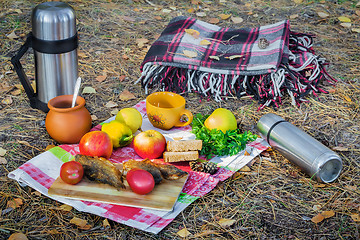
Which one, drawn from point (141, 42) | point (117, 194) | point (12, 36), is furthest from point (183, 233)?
point (12, 36)

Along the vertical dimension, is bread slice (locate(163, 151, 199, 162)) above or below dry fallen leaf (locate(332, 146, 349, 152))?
above

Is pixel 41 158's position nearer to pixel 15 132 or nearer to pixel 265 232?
pixel 15 132

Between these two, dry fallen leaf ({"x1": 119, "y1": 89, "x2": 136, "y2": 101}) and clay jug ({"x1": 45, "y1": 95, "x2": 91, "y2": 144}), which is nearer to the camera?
clay jug ({"x1": 45, "y1": 95, "x2": 91, "y2": 144})

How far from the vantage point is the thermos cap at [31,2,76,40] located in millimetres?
2111

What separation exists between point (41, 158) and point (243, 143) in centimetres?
102

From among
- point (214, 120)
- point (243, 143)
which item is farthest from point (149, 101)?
point (243, 143)

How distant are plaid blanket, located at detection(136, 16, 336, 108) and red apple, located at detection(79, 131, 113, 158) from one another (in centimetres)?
84

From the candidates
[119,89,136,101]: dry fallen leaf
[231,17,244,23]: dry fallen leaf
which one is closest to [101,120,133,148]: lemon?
[119,89,136,101]: dry fallen leaf

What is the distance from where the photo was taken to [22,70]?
2.27m

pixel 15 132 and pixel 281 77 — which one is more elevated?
pixel 281 77

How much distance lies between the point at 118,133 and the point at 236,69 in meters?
0.98

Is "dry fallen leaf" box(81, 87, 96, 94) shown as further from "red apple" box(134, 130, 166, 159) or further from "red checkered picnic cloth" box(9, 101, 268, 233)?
"red apple" box(134, 130, 166, 159)

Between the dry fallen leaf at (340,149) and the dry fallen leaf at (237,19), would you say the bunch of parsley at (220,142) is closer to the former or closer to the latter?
the dry fallen leaf at (340,149)

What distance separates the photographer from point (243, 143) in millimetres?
2090
